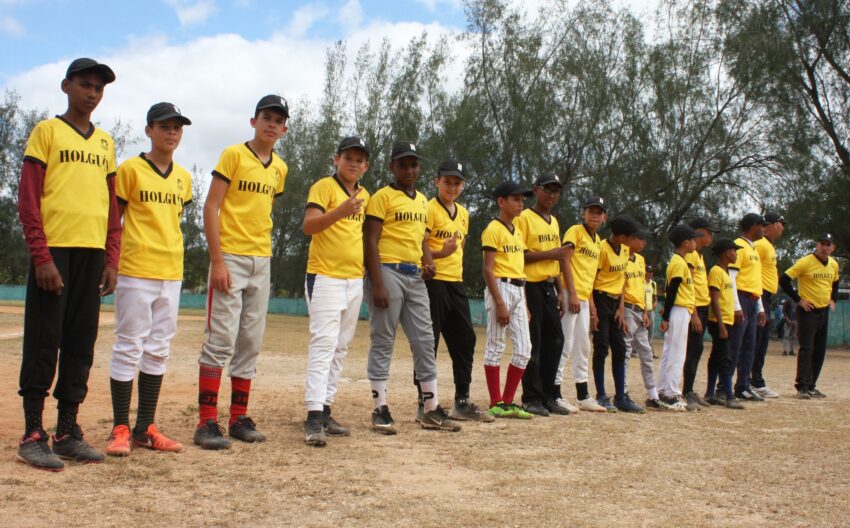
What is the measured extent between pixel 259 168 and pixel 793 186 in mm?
23858

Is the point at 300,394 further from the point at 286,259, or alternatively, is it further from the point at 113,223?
the point at 286,259

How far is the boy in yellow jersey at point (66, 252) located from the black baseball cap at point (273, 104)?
3.41 feet

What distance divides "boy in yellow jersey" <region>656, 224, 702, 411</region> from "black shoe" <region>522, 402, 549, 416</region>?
1.72m

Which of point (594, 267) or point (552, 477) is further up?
point (594, 267)

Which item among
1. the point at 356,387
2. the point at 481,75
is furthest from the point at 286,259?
the point at 356,387

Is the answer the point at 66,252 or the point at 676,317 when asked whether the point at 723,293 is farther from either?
the point at 66,252

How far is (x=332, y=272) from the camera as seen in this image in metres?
5.41

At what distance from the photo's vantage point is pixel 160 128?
4.79 m

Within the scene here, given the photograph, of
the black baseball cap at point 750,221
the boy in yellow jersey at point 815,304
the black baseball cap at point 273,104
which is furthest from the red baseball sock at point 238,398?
the boy in yellow jersey at point 815,304

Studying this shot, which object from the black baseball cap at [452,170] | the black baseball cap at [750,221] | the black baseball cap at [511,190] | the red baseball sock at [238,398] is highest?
the black baseball cap at [750,221]

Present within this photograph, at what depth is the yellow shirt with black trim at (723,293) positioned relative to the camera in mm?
8633

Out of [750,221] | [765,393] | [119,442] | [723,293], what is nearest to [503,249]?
[723,293]

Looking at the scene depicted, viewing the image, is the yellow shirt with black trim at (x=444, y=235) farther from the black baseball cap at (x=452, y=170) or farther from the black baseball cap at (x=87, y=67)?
the black baseball cap at (x=87, y=67)

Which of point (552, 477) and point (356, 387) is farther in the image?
point (356, 387)
